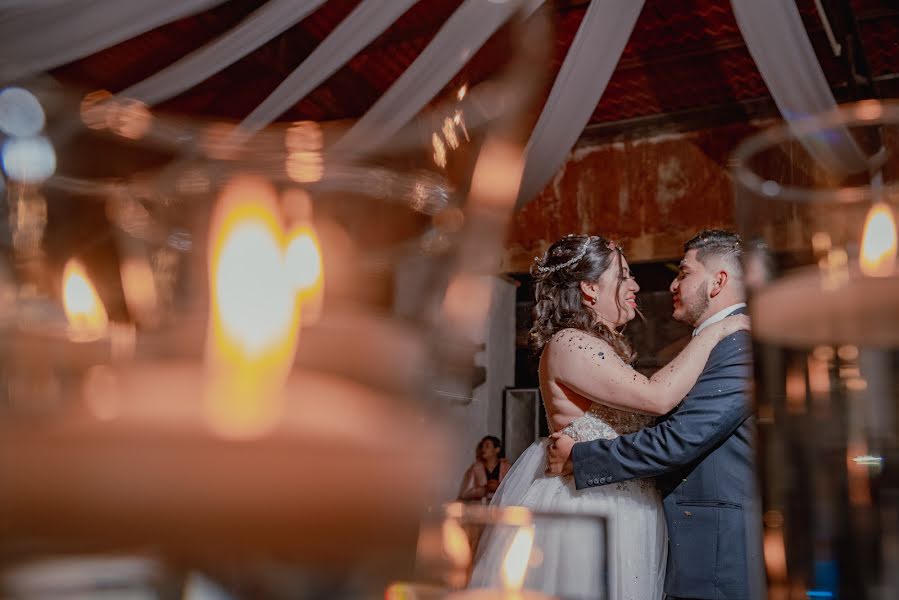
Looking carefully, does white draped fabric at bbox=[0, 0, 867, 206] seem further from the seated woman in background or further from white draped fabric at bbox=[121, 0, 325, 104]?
the seated woman in background

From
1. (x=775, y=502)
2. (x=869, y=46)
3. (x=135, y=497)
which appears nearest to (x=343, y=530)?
(x=135, y=497)

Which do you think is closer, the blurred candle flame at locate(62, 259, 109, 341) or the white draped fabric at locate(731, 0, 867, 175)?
the blurred candle flame at locate(62, 259, 109, 341)

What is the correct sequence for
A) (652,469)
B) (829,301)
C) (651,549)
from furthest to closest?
(651,549) → (652,469) → (829,301)

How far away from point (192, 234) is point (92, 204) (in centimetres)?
2

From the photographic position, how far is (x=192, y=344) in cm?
16

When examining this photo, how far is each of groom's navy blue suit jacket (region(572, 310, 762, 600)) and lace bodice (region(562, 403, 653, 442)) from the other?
27cm

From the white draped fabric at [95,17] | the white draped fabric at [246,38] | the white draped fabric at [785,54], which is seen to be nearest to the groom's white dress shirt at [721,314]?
the white draped fabric at [785,54]

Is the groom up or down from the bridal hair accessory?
down

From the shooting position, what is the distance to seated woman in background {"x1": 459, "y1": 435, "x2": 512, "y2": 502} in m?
4.74

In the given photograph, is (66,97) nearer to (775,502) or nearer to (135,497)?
(135,497)

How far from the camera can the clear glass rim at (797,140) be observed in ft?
0.92

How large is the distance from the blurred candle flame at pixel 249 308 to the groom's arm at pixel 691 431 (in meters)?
1.76

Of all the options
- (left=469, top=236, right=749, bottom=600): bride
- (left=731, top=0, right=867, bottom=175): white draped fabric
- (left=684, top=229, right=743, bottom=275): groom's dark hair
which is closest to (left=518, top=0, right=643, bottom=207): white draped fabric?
(left=731, top=0, right=867, bottom=175): white draped fabric

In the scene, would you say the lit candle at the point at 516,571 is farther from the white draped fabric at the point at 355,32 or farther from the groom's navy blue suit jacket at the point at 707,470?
the white draped fabric at the point at 355,32
